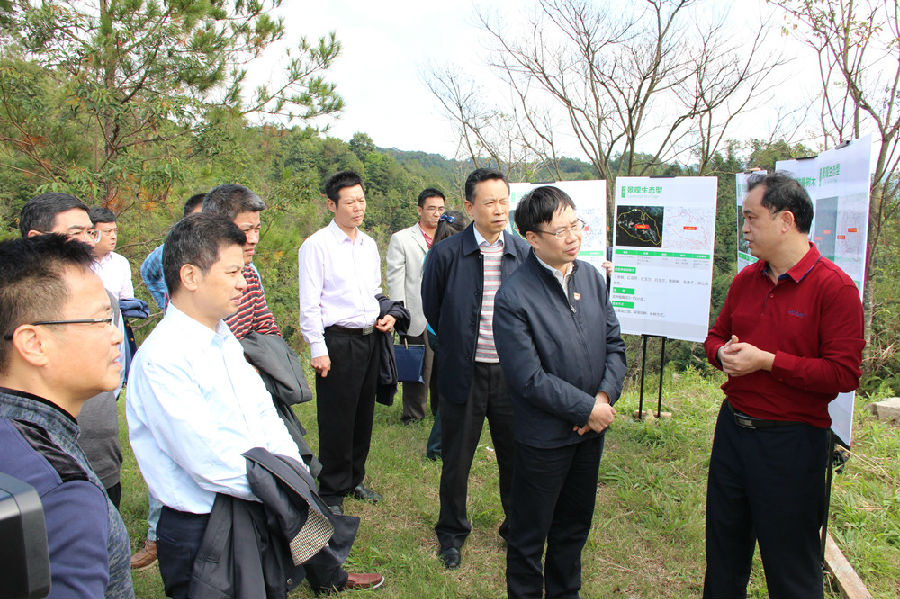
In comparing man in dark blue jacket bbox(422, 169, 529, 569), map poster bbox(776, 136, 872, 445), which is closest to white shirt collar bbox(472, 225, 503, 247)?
man in dark blue jacket bbox(422, 169, 529, 569)

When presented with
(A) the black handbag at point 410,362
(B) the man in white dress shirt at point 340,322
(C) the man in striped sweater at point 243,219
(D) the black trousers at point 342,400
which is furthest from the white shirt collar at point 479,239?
(A) the black handbag at point 410,362

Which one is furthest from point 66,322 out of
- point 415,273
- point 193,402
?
point 415,273

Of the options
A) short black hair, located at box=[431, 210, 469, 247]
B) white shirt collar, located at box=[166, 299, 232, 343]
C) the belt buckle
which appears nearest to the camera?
white shirt collar, located at box=[166, 299, 232, 343]

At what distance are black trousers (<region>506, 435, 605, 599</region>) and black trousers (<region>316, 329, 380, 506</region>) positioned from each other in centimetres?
132

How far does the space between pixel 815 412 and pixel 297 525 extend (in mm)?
1809

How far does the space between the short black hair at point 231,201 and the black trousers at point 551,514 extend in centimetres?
153

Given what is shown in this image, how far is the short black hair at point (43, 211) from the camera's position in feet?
7.83

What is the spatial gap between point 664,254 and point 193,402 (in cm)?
347

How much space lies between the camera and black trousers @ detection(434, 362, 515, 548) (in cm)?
284

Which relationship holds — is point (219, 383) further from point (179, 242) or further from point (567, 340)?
point (567, 340)

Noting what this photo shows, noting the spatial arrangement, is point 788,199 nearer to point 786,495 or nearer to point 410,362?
point 786,495

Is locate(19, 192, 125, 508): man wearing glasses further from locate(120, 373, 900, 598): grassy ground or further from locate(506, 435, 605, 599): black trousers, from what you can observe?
locate(506, 435, 605, 599): black trousers

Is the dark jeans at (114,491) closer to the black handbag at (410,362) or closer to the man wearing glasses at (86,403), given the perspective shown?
the man wearing glasses at (86,403)

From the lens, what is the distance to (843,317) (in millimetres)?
1932
